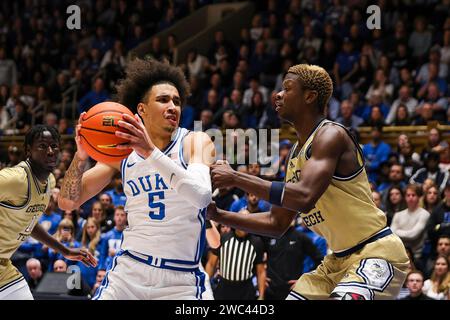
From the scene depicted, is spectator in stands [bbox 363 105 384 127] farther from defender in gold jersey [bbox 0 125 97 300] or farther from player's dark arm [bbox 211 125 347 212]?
player's dark arm [bbox 211 125 347 212]

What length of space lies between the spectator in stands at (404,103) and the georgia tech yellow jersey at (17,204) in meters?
6.77

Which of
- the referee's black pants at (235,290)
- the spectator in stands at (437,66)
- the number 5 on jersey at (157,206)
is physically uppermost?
the number 5 on jersey at (157,206)

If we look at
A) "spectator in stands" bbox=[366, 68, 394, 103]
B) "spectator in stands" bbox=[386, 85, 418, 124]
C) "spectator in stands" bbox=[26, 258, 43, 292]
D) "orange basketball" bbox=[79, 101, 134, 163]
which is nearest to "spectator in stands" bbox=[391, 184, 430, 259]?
"spectator in stands" bbox=[386, 85, 418, 124]

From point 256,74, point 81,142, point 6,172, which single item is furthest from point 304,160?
point 256,74

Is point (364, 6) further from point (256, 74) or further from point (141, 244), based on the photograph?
point (141, 244)

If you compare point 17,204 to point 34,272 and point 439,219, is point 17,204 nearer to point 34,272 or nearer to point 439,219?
point 34,272

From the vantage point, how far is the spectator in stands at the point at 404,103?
11416mm

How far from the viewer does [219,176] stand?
14.4 ft

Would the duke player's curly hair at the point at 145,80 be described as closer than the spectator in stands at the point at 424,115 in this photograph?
Yes

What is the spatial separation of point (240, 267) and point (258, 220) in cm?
402

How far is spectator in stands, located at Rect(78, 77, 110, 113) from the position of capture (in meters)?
13.9

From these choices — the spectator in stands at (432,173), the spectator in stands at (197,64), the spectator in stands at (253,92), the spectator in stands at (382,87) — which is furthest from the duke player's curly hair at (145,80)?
the spectator in stands at (197,64)

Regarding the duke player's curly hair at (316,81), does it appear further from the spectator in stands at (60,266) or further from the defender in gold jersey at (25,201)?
the spectator in stands at (60,266)

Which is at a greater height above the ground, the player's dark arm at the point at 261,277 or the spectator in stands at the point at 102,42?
the spectator in stands at the point at 102,42
